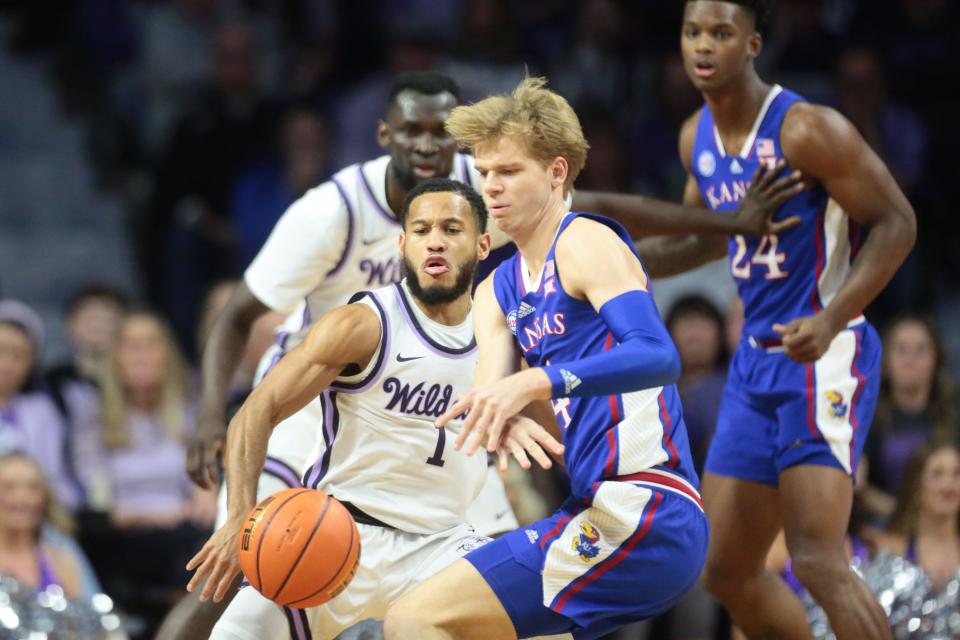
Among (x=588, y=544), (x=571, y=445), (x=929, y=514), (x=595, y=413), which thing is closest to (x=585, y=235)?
(x=595, y=413)

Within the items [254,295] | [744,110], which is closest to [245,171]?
[254,295]

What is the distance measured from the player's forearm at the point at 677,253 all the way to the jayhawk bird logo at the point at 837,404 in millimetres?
877

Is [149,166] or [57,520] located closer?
[57,520]

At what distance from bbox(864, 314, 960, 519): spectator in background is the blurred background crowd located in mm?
11

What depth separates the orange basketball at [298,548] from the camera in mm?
4633

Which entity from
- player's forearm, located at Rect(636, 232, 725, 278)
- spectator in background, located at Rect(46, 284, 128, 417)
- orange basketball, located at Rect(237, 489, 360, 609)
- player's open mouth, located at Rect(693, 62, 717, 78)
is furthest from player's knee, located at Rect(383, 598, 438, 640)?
spectator in background, located at Rect(46, 284, 128, 417)

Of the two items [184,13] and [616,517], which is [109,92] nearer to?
[184,13]

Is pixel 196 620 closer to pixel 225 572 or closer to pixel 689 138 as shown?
pixel 225 572

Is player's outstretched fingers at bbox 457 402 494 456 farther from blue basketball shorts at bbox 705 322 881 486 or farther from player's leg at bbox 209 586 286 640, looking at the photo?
blue basketball shorts at bbox 705 322 881 486

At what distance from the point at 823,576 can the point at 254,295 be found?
2.28 meters

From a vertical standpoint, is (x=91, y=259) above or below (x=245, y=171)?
below

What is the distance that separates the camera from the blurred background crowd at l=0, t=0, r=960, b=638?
8.05m

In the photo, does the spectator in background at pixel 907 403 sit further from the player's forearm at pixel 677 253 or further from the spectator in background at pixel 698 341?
the player's forearm at pixel 677 253

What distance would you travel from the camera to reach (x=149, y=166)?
427 inches
